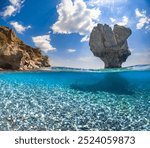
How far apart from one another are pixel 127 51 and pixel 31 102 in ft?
76.4

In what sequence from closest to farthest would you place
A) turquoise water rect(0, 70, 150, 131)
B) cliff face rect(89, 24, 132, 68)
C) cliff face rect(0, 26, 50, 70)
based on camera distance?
turquoise water rect(0, 70, 150, 131) < cliff face rect(0, 26, 50, 70) < cliff face rect(89, 24, 132, 68)

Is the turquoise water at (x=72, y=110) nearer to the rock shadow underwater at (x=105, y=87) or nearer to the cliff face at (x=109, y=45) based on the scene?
the rock shadow underwater at (x=105, y=87)

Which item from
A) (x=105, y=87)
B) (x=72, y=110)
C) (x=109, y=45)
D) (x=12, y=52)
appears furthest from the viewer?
(x=109, y=45)

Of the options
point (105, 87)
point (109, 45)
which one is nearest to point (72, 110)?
point (105, 87)

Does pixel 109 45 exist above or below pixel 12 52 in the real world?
above

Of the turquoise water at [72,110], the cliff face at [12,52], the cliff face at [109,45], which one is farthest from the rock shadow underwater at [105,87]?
the cliff face at [109,45]

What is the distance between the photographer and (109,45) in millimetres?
35844

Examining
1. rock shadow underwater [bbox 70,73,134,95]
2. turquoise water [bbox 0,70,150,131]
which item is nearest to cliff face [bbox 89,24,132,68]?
rock shadow underwater [bbox 70,73,134,95]

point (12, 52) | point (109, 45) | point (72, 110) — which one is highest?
point (109, 45)

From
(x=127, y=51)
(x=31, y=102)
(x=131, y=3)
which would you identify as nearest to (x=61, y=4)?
(x=131, y=3)

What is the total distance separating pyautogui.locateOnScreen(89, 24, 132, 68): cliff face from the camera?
32969 millimetres

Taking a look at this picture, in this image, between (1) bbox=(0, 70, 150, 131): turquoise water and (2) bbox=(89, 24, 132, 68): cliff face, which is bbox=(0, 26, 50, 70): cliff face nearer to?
(2) bbox=(89, 24, 132, 68): cliff face

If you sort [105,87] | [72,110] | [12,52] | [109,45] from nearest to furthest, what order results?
[72,110]
[105,87]
[12,52]
[109,45]

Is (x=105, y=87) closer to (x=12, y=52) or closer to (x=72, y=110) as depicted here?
(x=72, y=110)
